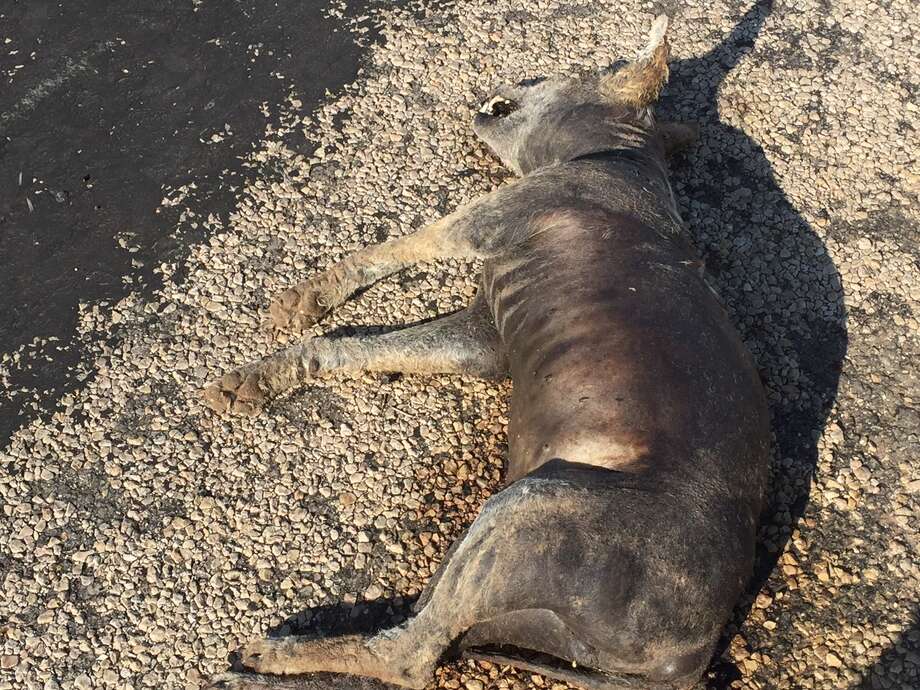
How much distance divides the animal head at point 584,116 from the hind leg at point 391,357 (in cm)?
123

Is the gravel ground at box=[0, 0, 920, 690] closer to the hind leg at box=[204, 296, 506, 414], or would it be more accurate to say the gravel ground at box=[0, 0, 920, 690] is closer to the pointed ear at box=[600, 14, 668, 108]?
the hind leg at box=[204, 296, 506, 414]

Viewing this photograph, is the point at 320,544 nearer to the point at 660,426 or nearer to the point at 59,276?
the point at 660,426

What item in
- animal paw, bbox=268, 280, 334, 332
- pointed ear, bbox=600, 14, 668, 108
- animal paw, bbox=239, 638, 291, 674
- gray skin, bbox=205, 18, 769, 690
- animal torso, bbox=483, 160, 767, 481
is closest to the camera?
gray skin, bbox=205, 18, 769, 690

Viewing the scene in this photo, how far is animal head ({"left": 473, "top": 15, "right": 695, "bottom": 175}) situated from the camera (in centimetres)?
558

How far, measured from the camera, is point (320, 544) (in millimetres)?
4668

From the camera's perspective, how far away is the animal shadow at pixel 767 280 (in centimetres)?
516

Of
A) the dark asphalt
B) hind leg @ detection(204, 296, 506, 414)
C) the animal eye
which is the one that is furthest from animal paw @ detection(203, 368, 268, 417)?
the animal eye

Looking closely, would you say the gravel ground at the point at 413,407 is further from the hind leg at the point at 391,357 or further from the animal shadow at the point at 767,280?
the hind leg at the point at 391,357

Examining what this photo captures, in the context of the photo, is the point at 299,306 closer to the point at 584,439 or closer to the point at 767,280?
the point at 584,439

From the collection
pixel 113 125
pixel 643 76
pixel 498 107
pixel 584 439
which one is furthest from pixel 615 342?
pixel 113 125

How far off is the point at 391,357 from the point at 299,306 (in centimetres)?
66

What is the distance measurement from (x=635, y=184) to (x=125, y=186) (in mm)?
3216

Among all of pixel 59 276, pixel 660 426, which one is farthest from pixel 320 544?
pixel 59 276

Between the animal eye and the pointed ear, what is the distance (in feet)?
2.49
